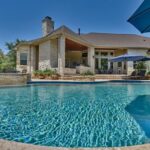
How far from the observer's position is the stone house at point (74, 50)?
20231 mm

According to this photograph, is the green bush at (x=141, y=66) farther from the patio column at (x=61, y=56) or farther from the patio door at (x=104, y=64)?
A: the patio column at (x=61, y=56)

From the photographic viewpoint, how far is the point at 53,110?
654 centimetres

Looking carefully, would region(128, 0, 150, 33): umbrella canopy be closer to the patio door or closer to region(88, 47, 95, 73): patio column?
region(88, 47, 95, 73): patio column

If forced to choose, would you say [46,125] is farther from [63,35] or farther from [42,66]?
[42,66]

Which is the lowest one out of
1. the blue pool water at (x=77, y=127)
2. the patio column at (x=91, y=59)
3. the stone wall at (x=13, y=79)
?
the blue pool water at (x=77, y=127)

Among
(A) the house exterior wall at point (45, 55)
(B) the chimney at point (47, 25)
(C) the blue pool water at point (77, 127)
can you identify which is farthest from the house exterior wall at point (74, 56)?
(C) the blue pool water at point (77, 127)

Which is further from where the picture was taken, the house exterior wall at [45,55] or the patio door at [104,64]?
the patio door at [104,64]

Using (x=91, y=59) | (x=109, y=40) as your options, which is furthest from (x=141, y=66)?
(x=109, y=40)

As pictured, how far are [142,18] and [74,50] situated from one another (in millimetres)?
19503

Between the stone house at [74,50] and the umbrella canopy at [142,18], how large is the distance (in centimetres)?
1147

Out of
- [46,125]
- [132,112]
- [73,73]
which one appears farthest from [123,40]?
[46,125]

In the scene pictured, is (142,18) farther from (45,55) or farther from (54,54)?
(45,55)

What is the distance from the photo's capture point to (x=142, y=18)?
305 inches

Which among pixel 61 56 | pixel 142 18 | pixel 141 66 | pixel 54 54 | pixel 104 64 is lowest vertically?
pixel 141 66
